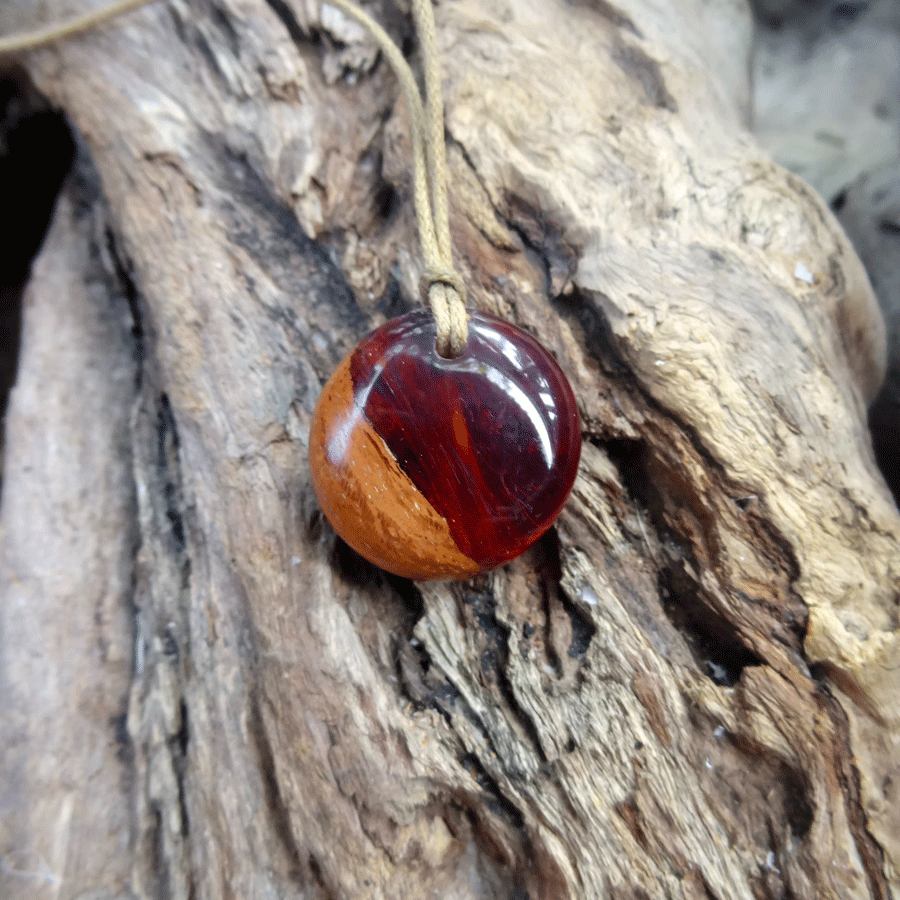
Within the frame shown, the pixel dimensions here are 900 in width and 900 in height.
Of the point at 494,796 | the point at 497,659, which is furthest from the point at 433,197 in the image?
the point at 494,796

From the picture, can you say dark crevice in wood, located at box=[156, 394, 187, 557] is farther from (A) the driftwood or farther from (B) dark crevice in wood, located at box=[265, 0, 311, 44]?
(B) dark crevice in wood, located at box=[265, 0, 311, 44]

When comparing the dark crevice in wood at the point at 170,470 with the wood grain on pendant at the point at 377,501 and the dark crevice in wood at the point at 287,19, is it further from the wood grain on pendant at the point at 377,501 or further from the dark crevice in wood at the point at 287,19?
the dark crevice in wood at the point at 287,19

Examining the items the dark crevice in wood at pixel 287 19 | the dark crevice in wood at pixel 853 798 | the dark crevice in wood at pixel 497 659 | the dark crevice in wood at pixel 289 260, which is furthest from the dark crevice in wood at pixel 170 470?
the dark crevice in wood at pixel 853 798

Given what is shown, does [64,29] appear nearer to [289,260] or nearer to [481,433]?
[289,260]

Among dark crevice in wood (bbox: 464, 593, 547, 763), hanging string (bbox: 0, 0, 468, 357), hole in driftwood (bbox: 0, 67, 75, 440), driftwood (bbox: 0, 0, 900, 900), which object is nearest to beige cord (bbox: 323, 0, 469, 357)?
hanging string (bbox: 0, 0, 468, 357)

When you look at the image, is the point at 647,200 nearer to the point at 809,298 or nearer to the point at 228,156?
the point at 809,298
